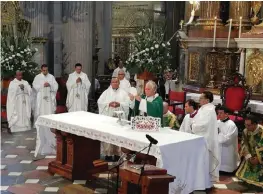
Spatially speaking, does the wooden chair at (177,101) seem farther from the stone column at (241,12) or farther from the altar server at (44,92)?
the altar server at (44,92)

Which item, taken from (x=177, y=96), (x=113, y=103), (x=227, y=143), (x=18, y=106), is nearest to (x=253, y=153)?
(x=227, y=143)

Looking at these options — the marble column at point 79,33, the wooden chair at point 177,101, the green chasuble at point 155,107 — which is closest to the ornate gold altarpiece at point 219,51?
the wooden chair at point 177,101

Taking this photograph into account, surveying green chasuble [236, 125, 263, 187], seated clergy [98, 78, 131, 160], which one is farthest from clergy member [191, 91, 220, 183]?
seated clergy [98, 78, 131, 160]

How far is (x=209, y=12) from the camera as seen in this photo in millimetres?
12445

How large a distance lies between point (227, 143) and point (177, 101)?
336 cm

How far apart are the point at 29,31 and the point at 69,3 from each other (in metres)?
1.58

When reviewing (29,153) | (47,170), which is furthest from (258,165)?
(29,153)

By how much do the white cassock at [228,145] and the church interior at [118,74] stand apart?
0.52 feet

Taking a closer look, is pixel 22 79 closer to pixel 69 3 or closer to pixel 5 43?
pixel 5 43

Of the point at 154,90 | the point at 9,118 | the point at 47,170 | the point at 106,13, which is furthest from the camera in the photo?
the point at 106,13

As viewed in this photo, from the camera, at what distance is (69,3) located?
14336mm

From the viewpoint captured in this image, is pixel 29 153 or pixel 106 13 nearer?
pixel 29 153

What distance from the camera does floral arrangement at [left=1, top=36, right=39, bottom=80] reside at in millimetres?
11414

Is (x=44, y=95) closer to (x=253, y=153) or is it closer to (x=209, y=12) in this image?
(x=209, y=12)
